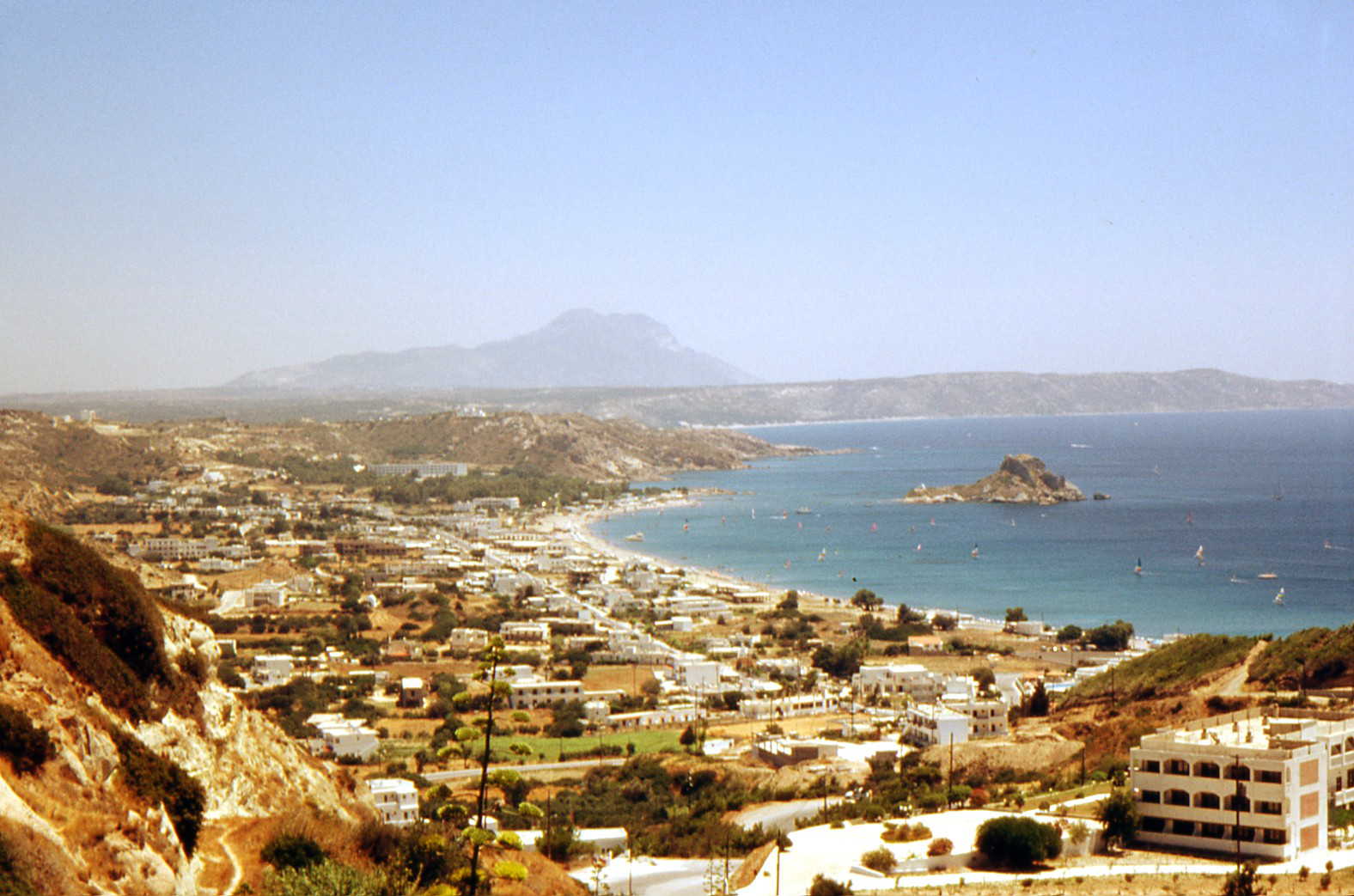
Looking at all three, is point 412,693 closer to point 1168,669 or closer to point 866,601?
point 1168,669

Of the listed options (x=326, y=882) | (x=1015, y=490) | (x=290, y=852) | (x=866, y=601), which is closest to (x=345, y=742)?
(x=290, y=852)

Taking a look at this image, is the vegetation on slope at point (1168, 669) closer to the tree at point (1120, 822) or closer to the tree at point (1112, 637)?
the tree at point (1112, 637)

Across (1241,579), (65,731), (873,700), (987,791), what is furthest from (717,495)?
(65,731)

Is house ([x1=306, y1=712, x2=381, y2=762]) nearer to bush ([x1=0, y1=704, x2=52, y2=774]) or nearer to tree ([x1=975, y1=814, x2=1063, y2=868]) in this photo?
tree ([x1=975, y1=814, x2=1063, y2=868])

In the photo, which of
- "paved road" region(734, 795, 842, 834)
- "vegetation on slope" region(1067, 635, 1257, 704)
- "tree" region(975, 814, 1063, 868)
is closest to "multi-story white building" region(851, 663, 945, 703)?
"vegetation on slope" region(1067, 635, 1257, 704)

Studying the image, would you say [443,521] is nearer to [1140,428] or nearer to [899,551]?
[899,551]
